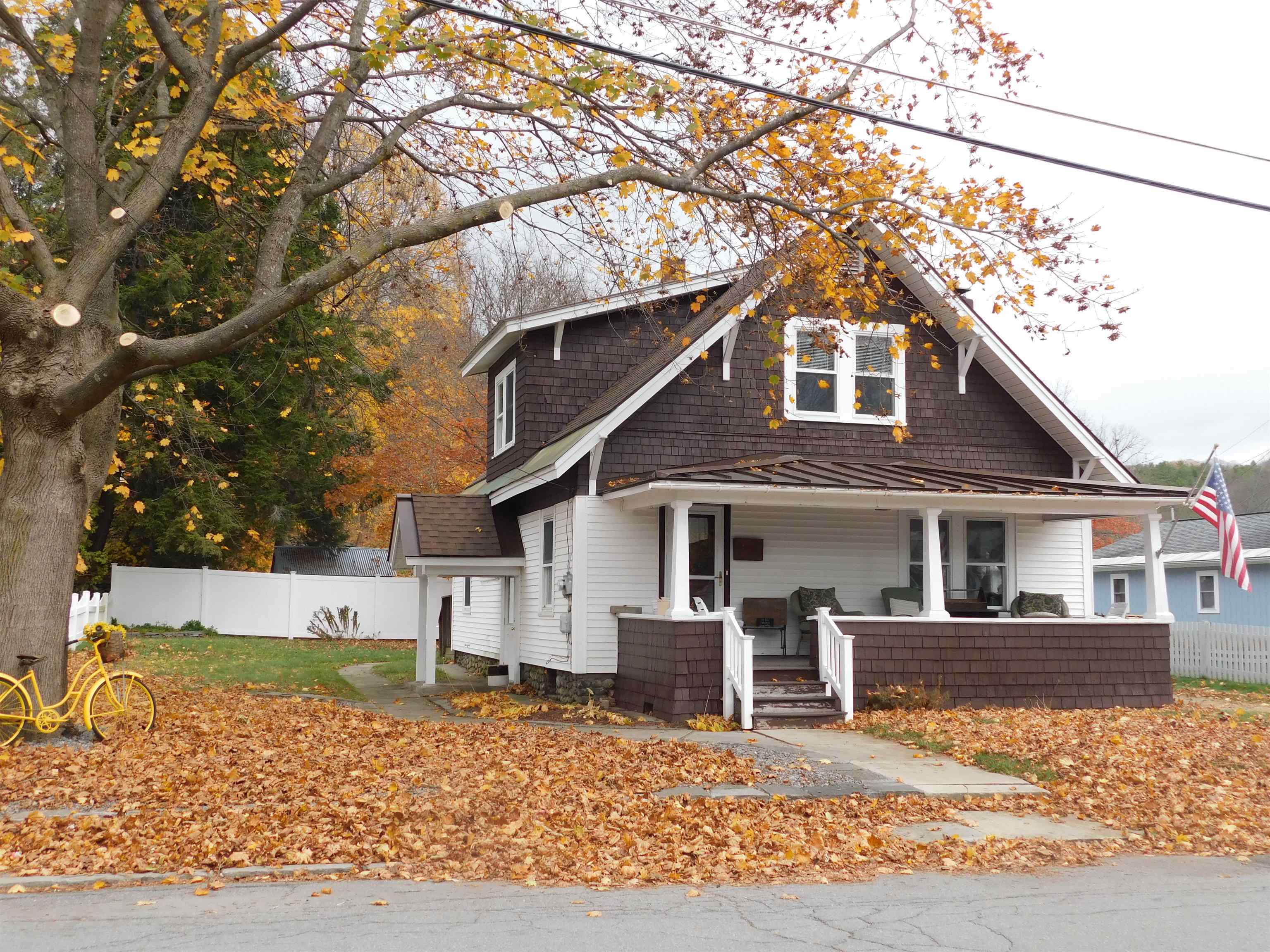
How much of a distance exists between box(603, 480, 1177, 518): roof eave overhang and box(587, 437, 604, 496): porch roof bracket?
27 centimetres

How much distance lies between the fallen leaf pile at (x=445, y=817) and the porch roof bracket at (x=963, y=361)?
8904 mm

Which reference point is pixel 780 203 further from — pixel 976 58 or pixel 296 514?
pixel 296 514

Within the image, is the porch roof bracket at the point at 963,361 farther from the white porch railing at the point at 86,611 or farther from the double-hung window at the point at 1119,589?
the double-hung window at the point at 1119,589

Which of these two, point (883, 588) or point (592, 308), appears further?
point (592, 308)

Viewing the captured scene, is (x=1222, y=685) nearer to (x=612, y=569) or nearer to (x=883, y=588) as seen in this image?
(x=883, y=588)

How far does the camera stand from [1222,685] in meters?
21.2

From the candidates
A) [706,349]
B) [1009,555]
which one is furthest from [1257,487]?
[706,349]

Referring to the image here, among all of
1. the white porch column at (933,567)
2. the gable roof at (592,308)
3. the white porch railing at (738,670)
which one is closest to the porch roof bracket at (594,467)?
the gable roof at (592,308)

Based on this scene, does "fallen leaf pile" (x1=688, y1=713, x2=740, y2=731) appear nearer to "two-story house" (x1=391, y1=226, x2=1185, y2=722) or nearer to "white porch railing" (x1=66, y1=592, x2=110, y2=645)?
"two-story house" (x1=391, y1=226, x2=1185, y2=722)

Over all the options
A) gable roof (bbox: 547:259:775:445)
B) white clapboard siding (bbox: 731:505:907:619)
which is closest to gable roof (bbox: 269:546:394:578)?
gable roof (bbox: 547:259:775:445)

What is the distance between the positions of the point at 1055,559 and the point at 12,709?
48.3ft

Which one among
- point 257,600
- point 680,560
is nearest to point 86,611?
point 257,600

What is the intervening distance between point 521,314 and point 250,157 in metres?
9.48

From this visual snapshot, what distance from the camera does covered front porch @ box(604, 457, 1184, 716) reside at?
14453 mm
